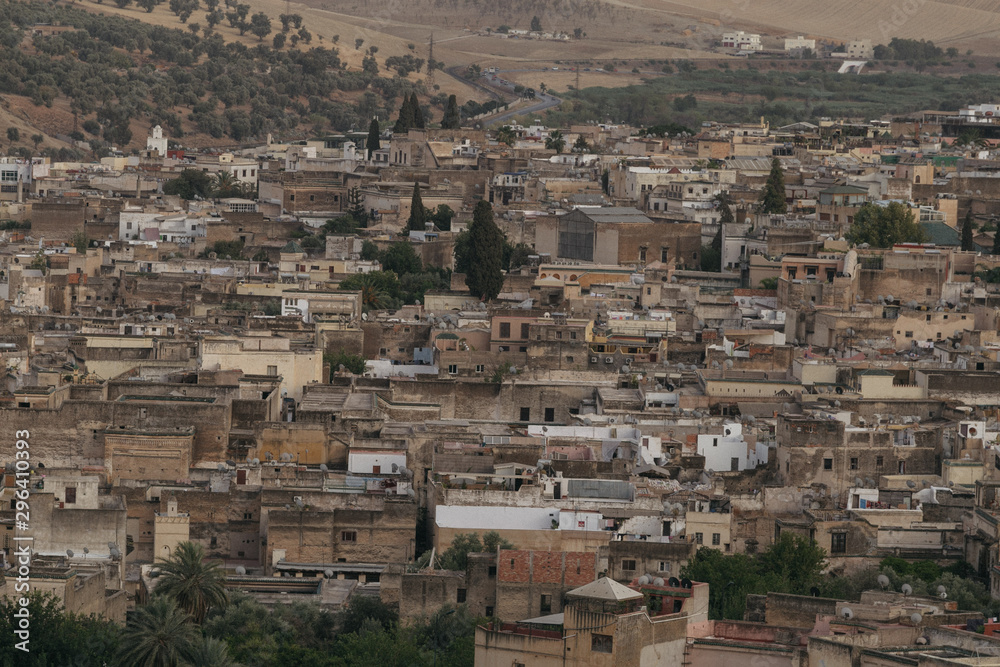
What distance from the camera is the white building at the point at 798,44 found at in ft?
539

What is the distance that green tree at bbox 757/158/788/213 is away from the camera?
208 ft

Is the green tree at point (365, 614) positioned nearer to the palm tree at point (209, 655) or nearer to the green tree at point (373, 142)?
the palm tree at point (209, 655)

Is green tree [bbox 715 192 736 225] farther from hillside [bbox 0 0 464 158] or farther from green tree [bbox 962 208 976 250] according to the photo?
hillside [bbox 0 0 464 158]

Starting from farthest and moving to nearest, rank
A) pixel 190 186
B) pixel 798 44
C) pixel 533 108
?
pixel 798 44 → pixel 533 108 → pixel 190 186

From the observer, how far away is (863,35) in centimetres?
17450

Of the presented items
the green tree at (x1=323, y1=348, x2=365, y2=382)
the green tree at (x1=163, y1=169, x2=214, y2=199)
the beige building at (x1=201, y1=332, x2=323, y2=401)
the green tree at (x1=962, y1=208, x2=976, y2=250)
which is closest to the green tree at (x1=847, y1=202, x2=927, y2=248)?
the green tree at (x1=962, y1=208, x2=976, y2=250)

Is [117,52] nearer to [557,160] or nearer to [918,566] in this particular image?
[557,160]

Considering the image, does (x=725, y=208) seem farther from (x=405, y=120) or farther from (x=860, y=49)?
(x=860, y=49)

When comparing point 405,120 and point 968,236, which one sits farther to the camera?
point 405,120

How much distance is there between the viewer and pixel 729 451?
40.3m

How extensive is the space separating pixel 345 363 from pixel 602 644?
76.2 feet

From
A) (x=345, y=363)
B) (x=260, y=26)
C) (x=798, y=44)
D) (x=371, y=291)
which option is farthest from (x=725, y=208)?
(x=798, y=44)

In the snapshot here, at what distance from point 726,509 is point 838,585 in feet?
12.1

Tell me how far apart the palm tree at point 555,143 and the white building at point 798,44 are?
7989cm
